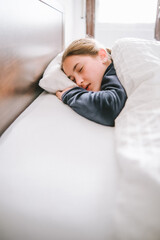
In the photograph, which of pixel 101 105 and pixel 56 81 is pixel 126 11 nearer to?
pixel 56 81

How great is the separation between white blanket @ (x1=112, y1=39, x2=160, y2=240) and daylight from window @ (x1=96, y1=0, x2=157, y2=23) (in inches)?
78.9

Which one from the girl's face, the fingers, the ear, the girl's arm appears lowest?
the fingers

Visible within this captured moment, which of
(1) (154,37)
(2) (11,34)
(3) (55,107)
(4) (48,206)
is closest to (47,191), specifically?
(4) (48,206)

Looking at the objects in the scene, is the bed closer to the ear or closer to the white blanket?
the white blanket

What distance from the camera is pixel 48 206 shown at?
282mm

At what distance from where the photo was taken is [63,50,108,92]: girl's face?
68 cm

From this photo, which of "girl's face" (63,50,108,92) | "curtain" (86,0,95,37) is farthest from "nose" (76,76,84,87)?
"curtain" (86,0,95,37)

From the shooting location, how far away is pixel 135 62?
55 cm

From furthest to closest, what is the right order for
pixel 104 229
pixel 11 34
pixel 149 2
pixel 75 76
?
pixel 149 2 → pixel 75 76 → pixel 11 34 → pixel 104 229

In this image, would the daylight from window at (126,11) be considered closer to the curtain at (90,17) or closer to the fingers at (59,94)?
the curtain at (90,17)

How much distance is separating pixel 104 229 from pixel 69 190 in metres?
0.08

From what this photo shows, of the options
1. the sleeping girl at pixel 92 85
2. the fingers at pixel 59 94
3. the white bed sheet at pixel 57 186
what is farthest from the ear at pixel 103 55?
the white bed sheet at pixel 57 186

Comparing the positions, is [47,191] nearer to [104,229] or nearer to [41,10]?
[104,229]

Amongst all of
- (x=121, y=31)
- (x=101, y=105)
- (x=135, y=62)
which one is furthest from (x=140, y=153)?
(x=121, y=31)
